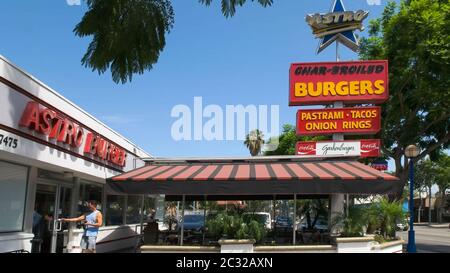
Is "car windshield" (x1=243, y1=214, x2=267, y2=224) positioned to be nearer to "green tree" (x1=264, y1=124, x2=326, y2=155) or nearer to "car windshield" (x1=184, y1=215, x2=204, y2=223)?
"car windshield" (x1=184, y1=215, x2=204, y2=223)

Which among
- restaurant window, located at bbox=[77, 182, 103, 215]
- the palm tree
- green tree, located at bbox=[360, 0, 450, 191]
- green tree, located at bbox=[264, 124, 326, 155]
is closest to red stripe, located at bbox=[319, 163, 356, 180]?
restaurant window, located at bbox=[77, 182, 103, 215]

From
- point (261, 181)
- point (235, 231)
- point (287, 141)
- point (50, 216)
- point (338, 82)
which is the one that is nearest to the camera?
point (261, 181)

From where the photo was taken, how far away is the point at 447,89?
23.1 m

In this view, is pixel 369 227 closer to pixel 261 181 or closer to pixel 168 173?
pixel 261 181

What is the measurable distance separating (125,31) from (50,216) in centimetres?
845

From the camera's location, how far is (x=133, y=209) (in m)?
22.1

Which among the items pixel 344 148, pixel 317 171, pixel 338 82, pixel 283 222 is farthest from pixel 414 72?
pixel 317 171

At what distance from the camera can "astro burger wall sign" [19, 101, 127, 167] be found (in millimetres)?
10289

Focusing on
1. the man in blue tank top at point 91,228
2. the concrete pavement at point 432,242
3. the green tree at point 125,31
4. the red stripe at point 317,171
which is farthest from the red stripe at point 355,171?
the concrete pavement at point 432,242

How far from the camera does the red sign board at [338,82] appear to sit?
73.2 feet

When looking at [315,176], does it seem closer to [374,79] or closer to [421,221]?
[374,79]

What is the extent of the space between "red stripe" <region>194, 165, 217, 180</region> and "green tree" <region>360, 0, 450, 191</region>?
1486 centimetres
